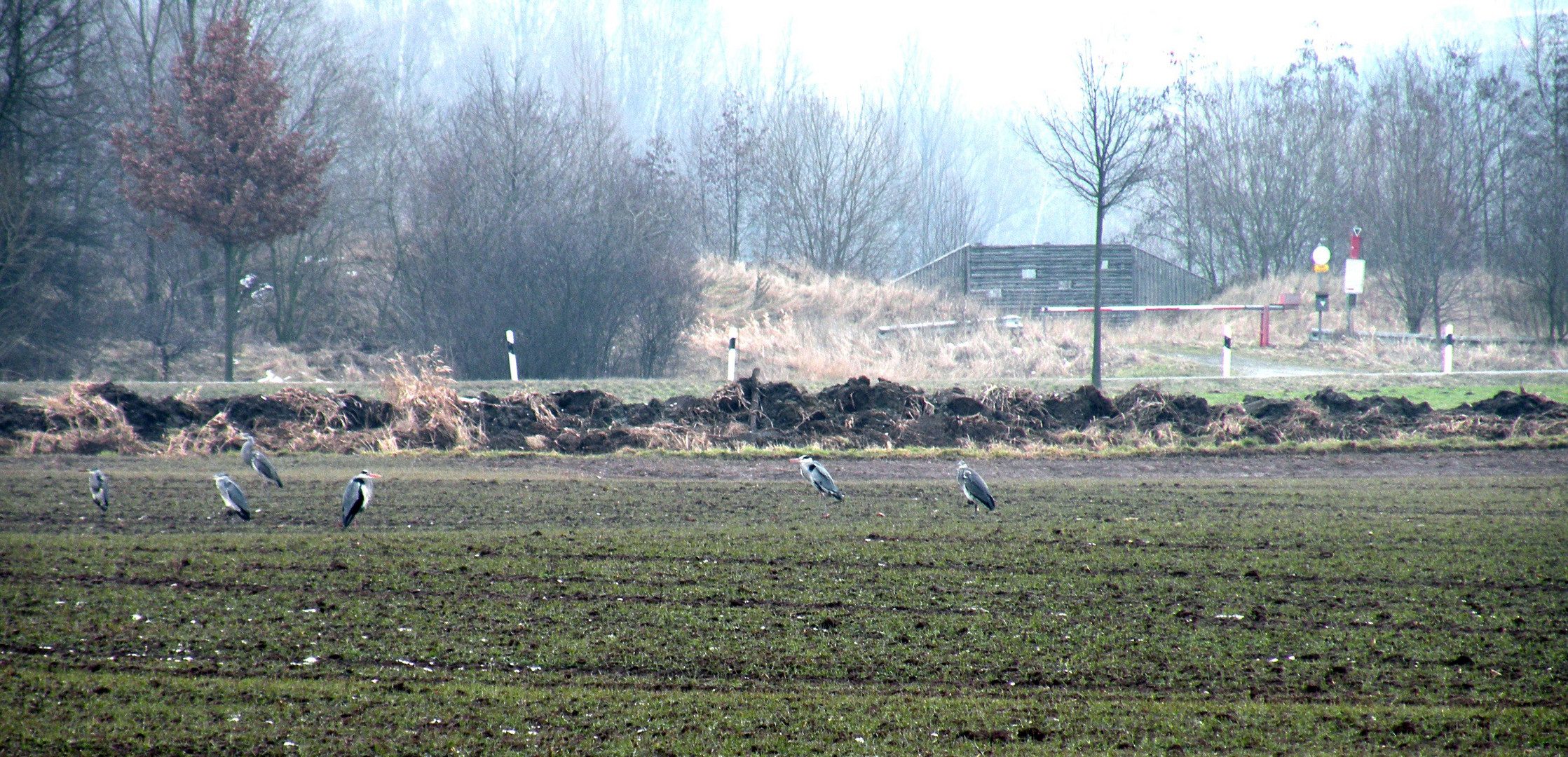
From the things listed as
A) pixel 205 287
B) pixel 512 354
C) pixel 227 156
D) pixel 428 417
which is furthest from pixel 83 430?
pixel 205 287

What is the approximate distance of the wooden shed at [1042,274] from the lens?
35719 mm

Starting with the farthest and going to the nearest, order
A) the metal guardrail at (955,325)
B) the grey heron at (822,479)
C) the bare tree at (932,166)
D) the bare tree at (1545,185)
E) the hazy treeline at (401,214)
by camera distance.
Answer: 1. the bare tree at (932,166)
2. the metal guardrail at (955,325)
3. the bare tree at (1545,185)
4. the hazy treeline at (401,214)
5. the grey heron at (822,479)

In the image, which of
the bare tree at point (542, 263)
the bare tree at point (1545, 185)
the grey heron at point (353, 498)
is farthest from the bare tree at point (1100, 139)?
the bare tree at point (1545, 185)

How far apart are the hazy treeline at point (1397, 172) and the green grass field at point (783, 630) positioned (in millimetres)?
25474

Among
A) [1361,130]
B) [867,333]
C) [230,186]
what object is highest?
[1361,130]

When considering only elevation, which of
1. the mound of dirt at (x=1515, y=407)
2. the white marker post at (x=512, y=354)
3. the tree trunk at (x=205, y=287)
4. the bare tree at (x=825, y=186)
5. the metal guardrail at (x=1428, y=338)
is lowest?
the mound of dirt at (x=1515, y=407)

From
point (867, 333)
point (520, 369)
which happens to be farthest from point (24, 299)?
point (867, 333)

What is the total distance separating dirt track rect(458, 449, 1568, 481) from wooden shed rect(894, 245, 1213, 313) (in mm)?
22231

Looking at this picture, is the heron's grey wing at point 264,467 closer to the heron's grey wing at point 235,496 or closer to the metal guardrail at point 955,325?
the heron's grey wing at point 235,496

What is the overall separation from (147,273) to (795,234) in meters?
22.5

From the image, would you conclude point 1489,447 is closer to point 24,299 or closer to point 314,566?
point 314,566

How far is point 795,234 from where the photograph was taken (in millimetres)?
40844

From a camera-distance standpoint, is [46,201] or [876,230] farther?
[876,230]

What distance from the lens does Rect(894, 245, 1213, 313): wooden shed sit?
1406 inches
